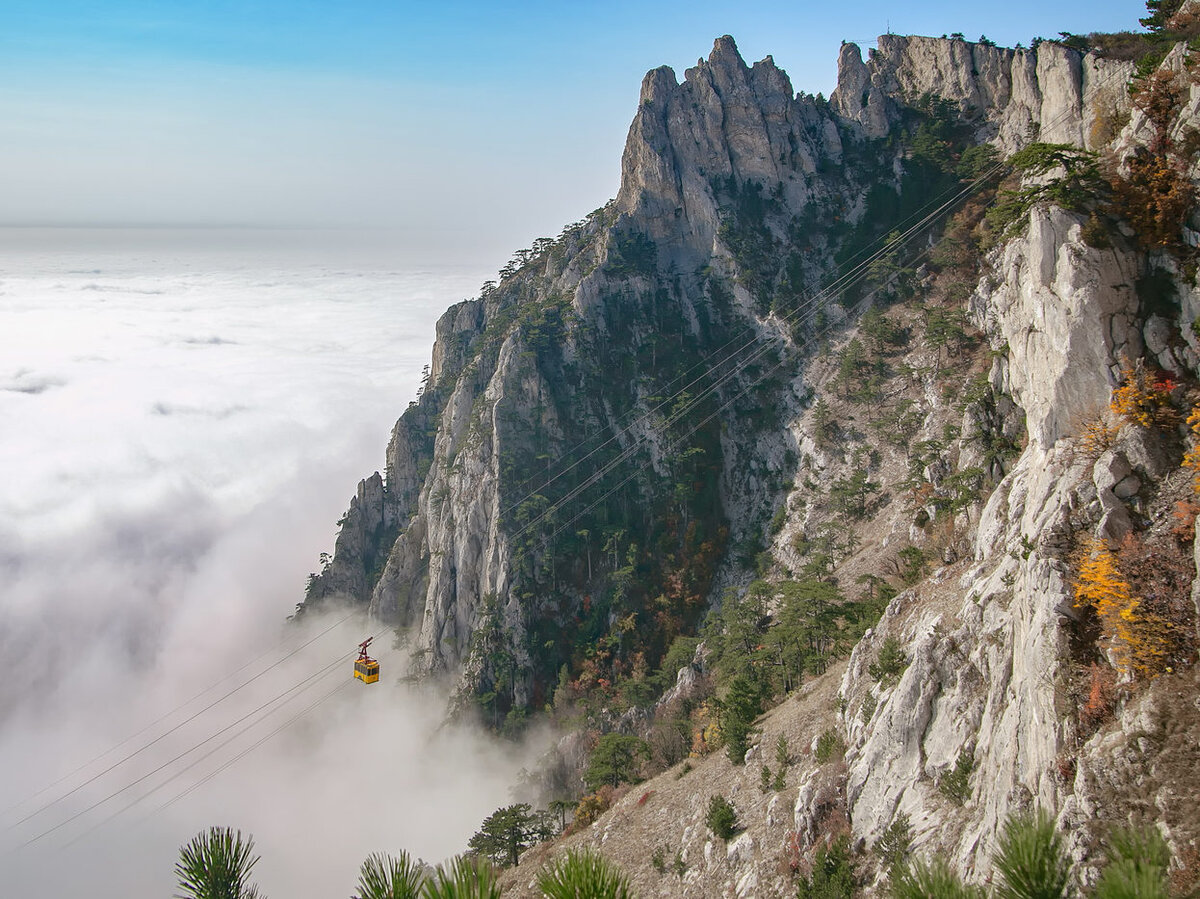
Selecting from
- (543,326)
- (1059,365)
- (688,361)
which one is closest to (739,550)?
(688,361)

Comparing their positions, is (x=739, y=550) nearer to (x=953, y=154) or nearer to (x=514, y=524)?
(x=514, y=524)

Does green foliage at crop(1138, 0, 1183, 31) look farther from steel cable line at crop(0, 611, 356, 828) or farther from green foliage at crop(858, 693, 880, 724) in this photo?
steel cable line at crop(0, 611, 356, 828)

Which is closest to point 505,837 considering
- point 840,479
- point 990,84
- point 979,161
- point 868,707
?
point 868,707

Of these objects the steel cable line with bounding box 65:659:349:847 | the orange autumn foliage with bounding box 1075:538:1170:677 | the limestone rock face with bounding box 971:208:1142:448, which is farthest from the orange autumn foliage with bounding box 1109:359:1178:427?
the steel cable line with bounding box 65:659:349:847

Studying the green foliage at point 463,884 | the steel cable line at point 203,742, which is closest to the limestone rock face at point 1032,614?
the green foliage at point 463,884

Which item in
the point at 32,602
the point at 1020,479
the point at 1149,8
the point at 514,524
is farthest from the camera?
the point at 32,602

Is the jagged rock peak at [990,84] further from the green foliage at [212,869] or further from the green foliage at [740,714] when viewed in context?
the green foliage at [212,869]

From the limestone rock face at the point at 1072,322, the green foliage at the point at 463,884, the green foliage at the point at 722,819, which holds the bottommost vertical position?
the green foliage at the point at 722,819
